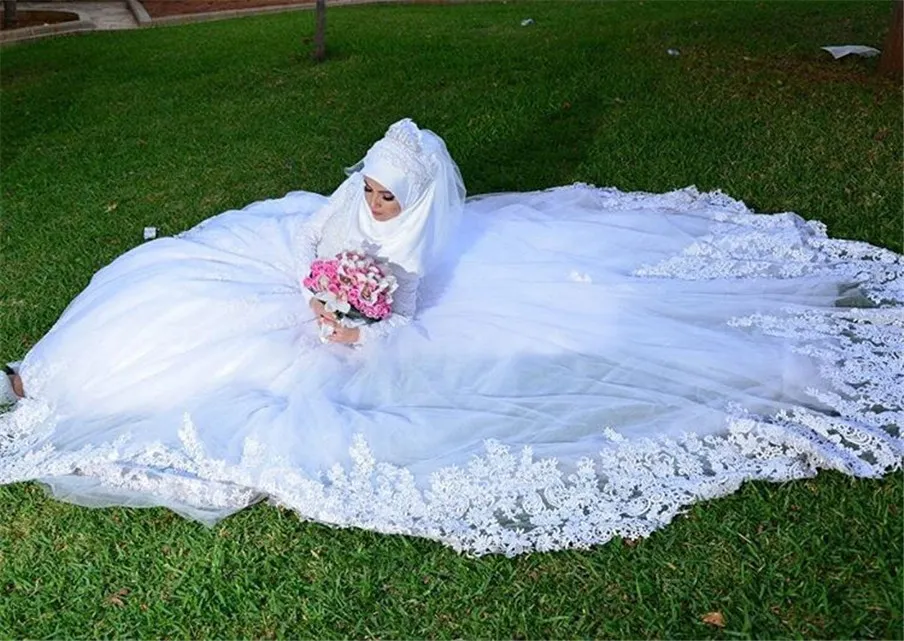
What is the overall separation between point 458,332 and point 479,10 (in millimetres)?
11344

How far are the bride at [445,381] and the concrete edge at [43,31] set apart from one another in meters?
11.5

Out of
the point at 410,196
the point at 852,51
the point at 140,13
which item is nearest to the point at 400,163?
the point at 410,196

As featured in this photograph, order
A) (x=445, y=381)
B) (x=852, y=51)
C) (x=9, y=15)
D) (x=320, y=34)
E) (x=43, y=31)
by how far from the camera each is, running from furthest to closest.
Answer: (x=9, y=15) → (x=43, y=31) → (x=320, y=34) → (x=852, y=51) → (x=445, y=381)

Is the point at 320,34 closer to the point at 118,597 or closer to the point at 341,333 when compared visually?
the point at 341,333

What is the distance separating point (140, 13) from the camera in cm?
1647

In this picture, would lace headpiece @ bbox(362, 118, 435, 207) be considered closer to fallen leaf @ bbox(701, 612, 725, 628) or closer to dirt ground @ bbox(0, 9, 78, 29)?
fallen leaf @ bbox(701, 612, 725, 628)

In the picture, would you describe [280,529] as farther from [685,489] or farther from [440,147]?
[440,147]

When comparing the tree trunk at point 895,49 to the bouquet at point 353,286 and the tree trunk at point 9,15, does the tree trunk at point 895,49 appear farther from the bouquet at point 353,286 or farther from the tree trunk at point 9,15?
the tree trunk at point 9,15

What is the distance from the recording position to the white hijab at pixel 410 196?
4.17m

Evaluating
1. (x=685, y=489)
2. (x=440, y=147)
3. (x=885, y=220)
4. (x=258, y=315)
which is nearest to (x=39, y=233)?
(x=258, y=315)

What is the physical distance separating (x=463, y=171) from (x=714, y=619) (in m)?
4.91

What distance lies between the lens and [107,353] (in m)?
4.11

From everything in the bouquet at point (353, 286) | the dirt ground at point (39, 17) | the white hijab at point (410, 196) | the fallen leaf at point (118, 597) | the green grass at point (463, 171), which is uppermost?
the white hijab at point (410, 196)

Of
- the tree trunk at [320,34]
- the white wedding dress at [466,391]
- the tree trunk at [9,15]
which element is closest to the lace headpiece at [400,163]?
the white wedding dress at [466,391]
